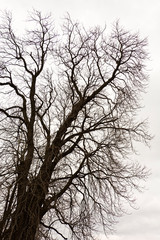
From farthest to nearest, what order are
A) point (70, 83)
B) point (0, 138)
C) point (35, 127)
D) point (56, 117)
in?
point (70, 83)
point (56, 117)
point (35, 127)
point (0, 138)

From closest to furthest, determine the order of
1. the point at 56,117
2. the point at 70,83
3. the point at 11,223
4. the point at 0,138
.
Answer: the point at 11,223
the point at 0,138
the point at 56,117
the point at 70,83

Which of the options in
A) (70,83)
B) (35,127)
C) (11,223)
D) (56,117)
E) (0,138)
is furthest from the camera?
(70,83)

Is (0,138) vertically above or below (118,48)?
below

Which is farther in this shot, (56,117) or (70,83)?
(70,83)

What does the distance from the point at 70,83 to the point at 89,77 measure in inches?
24.4

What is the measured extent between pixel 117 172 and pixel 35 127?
2450 millimetres

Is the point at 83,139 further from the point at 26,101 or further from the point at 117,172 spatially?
the point at 26,101

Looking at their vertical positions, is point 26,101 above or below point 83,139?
above

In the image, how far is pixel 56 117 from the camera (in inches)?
400

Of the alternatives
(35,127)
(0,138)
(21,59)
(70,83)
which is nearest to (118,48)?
(70,83)

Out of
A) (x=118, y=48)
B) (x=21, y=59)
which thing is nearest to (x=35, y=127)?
(x=21, y=59)

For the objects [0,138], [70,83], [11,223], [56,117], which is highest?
[70,83]

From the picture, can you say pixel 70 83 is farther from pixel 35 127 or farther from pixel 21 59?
pixel 35 127

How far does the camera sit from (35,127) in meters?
9.23
